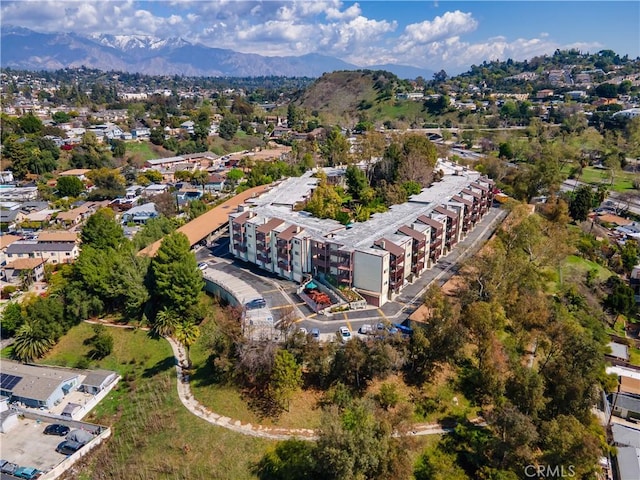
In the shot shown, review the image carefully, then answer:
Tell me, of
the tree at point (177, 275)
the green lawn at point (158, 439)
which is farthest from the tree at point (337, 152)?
the green lawn at point (158, 439)

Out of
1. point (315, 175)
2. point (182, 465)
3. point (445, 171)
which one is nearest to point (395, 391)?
point (182, 465)

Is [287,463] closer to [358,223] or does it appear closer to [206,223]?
[358,223]

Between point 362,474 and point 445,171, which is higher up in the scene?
point 445,171

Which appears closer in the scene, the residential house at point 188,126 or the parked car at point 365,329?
the parked car at point 365,329

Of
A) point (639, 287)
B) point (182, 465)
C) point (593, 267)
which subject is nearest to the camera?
point (182, 465)

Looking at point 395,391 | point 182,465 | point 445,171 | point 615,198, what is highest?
point 445,171

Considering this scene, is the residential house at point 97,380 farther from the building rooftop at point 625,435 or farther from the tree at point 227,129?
the tree at point 227,129

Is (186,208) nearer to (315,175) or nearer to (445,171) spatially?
(315,175)
